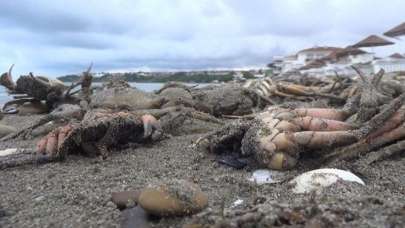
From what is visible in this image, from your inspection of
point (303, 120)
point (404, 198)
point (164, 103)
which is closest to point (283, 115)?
point (303, 120)

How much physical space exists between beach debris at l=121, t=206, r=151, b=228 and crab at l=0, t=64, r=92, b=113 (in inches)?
400

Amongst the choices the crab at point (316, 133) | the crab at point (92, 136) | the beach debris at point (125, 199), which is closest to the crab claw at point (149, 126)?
the crab at point (92, 136)

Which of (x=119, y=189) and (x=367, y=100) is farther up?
(x=367, y=100)

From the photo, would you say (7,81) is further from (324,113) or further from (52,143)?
(324,113)

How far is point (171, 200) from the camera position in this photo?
3529 millimetres

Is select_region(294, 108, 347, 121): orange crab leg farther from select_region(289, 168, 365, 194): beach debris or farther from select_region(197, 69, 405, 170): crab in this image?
→ select_region(289, 168, 365, 194): beach debris

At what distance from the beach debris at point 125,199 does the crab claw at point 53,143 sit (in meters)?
2.59

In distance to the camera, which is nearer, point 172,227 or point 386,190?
point 172,227

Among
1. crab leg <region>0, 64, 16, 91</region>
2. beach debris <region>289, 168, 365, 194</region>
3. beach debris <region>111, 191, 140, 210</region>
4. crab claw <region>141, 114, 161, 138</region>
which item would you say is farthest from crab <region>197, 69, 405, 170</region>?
crab leg <region>0, 64, 16, 91</region>

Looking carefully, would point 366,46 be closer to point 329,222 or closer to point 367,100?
point 367,100

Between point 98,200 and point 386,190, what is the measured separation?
237 centimetres

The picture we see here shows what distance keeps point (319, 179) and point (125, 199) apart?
5.37 feet

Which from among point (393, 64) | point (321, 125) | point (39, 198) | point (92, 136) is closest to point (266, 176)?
point (321, 125)

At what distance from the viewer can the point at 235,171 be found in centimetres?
534
